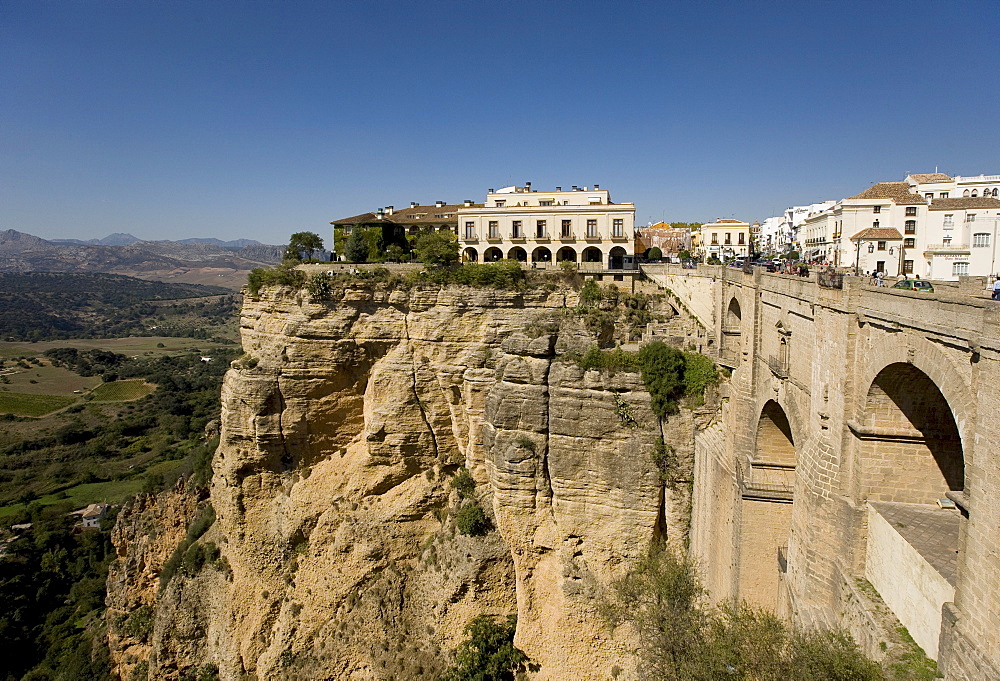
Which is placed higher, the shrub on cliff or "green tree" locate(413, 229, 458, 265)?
"green tree" locate(413, 229, 458, 265)

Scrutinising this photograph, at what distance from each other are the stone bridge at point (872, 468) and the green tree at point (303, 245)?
20.6m

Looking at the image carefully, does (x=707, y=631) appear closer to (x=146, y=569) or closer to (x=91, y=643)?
(x=146, y=569)

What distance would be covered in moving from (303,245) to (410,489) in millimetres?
13432

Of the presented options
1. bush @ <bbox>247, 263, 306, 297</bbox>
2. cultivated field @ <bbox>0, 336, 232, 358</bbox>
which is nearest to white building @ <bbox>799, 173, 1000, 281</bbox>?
bush @ <bbox>247, 263, 306, 297</bbox>

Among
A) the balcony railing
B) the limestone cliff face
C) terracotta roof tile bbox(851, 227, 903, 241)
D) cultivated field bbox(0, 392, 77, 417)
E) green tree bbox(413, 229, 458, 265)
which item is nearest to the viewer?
the balcony railing

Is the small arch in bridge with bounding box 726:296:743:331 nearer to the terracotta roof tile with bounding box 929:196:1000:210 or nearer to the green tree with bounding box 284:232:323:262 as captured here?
the terracotta roof tile with bounding box 929:196:1000:210

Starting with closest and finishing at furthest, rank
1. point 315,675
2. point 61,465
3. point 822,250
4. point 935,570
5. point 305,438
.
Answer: point 935,570
point 315,675
point 305,438
point 822,250
point 61,465

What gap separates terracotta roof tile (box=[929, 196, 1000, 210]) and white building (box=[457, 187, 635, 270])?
1172 centimetres

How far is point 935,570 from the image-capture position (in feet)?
26.7

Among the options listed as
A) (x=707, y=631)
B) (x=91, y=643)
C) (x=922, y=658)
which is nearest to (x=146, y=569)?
(x=91, y=643)

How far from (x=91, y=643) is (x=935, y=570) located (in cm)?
3680

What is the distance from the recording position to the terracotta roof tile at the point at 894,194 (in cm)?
2139

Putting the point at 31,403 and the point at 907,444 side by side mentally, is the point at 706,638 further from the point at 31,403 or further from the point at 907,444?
the point at 31,403

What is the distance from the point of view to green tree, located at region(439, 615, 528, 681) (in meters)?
20.4
